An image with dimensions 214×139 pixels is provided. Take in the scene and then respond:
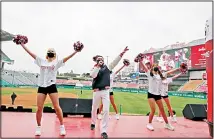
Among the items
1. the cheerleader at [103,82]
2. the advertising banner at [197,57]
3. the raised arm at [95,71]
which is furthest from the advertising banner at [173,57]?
the raised arm at [95,71]

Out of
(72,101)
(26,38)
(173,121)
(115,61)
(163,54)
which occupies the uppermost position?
(163,54)

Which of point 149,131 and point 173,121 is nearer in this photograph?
point 149,131

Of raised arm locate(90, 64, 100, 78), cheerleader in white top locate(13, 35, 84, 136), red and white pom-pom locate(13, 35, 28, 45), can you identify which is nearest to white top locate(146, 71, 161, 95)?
raised arm locate(90, 64, 100, 78)

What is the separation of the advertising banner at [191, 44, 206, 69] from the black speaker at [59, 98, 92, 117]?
136 feet

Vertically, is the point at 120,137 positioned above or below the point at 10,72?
below

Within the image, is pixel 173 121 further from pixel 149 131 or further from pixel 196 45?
pixel 196 45

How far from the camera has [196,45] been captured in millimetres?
45844

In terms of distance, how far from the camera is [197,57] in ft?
151

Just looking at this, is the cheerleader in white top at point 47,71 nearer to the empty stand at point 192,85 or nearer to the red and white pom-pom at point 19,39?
the red and white pom-pom at point 19,39

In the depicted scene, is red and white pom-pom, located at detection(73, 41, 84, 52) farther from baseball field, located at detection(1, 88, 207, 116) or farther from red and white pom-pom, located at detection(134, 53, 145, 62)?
baseball field, located at detection(1, 88, 207, 116)

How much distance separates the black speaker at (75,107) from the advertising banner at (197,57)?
4135 cm

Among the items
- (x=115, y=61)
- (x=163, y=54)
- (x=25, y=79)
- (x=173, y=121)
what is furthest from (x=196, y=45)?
(x=115, y=61)

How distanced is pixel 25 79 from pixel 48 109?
3419 centimetres

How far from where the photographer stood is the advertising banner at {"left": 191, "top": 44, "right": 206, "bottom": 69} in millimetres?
44763
